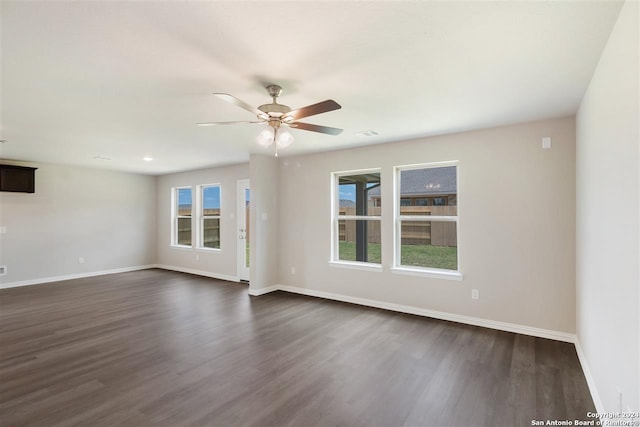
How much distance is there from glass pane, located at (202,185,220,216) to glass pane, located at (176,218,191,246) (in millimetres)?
722

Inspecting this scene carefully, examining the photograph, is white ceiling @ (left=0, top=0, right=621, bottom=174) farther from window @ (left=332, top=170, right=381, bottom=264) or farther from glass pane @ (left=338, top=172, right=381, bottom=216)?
window @ (left=332, top=170, right=381, bottom=264)

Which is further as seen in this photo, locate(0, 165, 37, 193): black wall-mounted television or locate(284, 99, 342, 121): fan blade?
locate(0, 165, 37, 193): black wall-mounted television

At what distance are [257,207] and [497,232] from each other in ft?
11.9

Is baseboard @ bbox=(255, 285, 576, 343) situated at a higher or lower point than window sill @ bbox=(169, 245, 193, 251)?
lower

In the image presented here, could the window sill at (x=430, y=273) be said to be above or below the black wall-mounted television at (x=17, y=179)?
below

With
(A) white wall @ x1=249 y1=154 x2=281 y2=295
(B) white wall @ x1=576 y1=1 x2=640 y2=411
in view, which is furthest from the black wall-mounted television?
(B) white wall @ x1=576 y1=1 x2=640 y2=411

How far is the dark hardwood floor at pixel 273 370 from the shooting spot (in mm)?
2174

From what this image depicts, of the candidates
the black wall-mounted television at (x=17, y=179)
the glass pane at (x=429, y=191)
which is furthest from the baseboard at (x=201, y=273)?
the glass pane at (x=429, y=191)

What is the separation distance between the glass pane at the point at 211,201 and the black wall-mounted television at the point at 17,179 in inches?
124

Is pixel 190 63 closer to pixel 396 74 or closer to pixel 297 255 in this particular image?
pixel 396 74

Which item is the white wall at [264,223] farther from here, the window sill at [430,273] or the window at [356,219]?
the window sill at [430,273]

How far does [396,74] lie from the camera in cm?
231

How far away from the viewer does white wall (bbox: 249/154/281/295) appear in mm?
5363

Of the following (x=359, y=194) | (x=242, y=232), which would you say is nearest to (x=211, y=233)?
(x=242, y=232)
